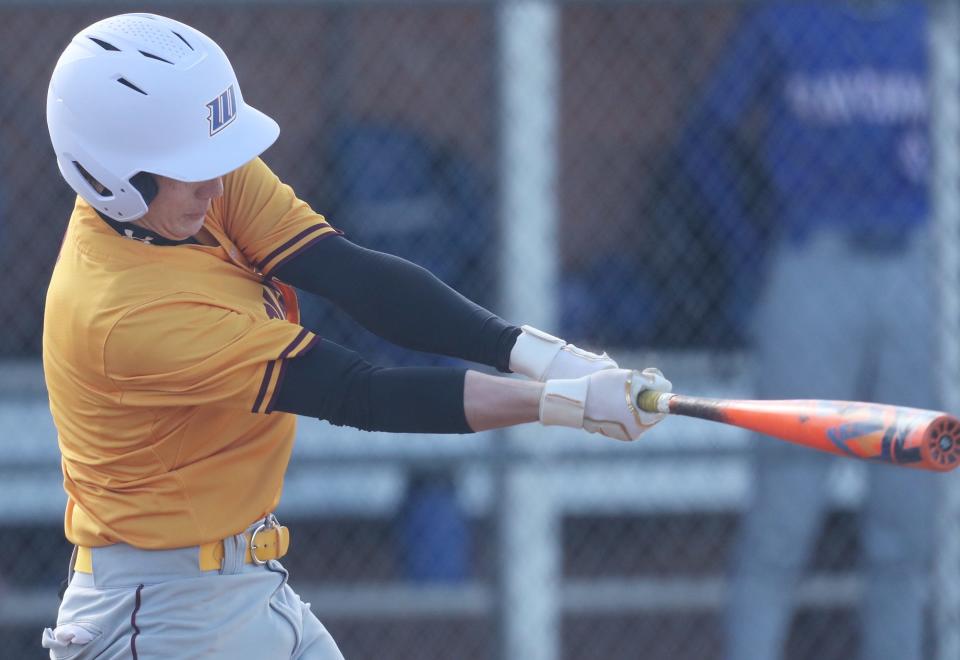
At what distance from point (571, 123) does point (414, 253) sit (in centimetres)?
135

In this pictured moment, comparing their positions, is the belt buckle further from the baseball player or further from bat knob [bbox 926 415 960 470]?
bat knob [bbox 926 415 960 470]

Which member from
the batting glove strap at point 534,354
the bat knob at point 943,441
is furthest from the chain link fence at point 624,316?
the bat knob at point 943,441

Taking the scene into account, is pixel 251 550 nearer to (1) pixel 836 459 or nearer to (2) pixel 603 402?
(2) pixel 603 402

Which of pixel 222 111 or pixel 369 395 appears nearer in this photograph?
pixel 369 395

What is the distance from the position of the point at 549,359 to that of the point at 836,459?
6.37 feet

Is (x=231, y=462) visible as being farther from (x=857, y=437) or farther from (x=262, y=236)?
(x=857, y=437)

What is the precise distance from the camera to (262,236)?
2602 millimetres

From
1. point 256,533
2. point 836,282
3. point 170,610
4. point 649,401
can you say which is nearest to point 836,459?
point 836,282

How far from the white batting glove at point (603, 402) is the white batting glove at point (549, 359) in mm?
168

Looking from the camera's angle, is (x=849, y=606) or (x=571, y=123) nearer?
(x=849, y=606)

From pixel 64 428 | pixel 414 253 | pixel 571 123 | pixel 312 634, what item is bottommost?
pixel 312 634

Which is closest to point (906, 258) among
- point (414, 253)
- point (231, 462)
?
point (414, 253)

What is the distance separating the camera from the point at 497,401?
2.28 m

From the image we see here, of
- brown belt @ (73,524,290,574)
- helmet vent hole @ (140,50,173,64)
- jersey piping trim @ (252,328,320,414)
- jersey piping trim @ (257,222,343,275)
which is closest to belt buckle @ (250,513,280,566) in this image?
brown belt @ (73,524,290,574)
